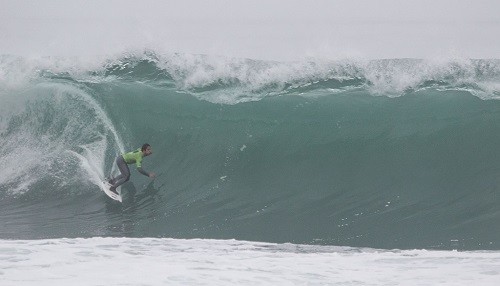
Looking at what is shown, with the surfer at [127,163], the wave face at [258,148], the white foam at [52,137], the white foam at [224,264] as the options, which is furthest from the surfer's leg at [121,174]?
the white foam at [224,264]

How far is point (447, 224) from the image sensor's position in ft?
36.2

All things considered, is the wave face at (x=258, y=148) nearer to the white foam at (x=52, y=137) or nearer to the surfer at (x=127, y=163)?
the white foam at (x=52, y=137)

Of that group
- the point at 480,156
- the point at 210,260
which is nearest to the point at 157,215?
the point at 210,260

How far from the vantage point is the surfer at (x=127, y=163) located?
12393 mm

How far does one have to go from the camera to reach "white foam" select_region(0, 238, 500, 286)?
7.70 meters

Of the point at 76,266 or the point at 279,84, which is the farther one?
the point at 279,84

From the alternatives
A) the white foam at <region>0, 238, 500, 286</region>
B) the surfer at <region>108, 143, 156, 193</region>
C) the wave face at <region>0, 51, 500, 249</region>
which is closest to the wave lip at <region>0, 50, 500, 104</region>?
the wave face at <region>0, 51, 500, 249</region>

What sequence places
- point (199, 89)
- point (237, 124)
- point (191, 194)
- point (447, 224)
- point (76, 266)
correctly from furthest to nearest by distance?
point (199, 89) < point (237, 124) < point (191, 194) < point (447, 224) < point (76, 266)

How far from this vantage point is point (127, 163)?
12.6m

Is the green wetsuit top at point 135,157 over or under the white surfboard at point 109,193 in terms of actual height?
over

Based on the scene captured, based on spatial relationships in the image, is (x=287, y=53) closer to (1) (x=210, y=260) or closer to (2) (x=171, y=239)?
(2) (x=171, y=239)

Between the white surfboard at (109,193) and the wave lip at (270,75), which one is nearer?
the white surfboard at (109,193)

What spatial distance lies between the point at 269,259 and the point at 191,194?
3817 mm

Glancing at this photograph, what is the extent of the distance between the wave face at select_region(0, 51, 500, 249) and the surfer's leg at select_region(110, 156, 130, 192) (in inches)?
9.8
